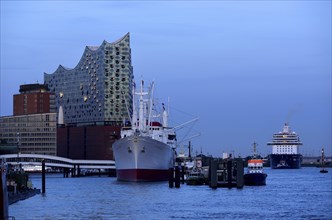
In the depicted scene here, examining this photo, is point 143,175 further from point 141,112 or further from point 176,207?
point 176,207

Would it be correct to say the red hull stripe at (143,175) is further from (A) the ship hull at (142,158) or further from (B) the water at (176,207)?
(B) the water at (176,207)

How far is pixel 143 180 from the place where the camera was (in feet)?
414

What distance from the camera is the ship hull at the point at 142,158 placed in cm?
12650

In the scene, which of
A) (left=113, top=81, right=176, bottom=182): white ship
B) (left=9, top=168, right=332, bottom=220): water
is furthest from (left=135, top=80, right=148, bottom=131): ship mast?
(left=9, top=168, right=332, bottom=220): water

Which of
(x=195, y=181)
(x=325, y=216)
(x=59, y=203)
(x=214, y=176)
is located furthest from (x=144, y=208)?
(x=195, y=181)

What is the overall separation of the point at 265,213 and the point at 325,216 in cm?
566

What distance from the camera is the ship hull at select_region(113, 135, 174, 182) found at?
12650 cm

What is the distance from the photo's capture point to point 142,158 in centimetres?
12650

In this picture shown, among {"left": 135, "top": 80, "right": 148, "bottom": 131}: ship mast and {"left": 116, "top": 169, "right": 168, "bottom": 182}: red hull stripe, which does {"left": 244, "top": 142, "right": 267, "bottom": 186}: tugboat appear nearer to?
{"left": 116, "top": 169, "right": 168, "bottom": 182}: red hull stripe

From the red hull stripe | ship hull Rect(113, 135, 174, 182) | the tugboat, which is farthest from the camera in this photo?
ship hull Rect(113, 135, 174, 182)

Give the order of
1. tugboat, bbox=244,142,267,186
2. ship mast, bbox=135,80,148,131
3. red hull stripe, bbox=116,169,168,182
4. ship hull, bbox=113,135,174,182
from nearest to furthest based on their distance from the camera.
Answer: tugboat, bbox=244,142,267,186 → red hull stripe, bbox=116,169,168,182 → ship hull, bbox=113,135,174,182 → ship mast, bbox=135,80,148,131

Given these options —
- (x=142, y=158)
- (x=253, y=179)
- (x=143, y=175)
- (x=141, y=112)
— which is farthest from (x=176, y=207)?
(x=141, y=112)

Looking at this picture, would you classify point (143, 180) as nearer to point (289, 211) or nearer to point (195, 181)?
point (195, 181)

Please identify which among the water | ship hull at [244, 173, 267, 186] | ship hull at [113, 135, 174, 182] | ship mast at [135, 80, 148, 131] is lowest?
the water
